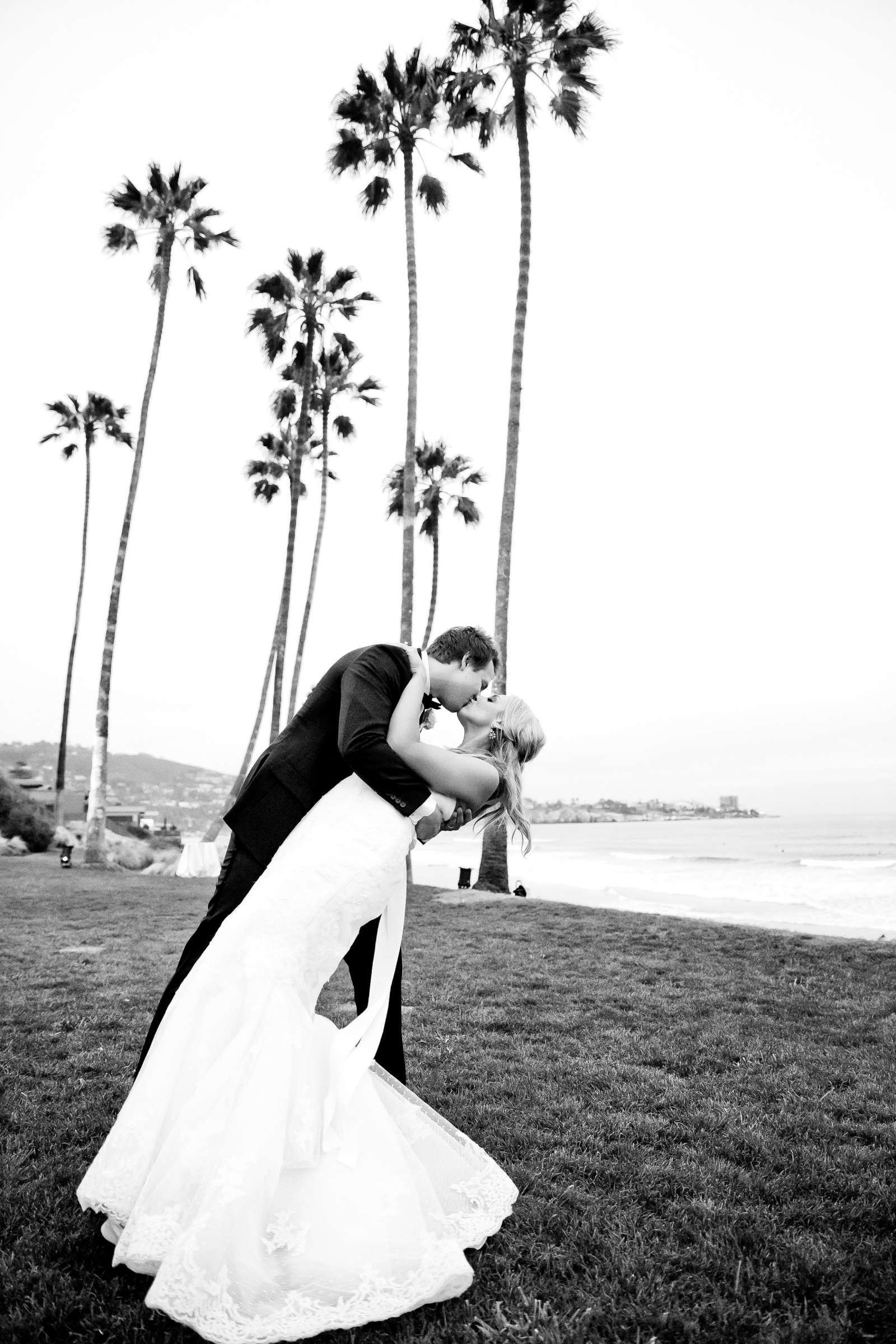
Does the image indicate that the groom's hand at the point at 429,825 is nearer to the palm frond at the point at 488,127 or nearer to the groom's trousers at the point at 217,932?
the groom's trousers at the point at 217,932

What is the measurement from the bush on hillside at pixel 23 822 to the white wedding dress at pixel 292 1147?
26.1 meters

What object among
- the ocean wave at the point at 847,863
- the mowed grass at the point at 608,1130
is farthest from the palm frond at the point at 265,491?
the ocean wave at the point at 847,863

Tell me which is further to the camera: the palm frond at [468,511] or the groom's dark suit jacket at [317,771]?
the palm frond at [468,511]

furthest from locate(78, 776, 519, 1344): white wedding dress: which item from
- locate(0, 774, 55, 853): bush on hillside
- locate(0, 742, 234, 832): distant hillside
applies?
locate(0, 742, 234, 832): distant hillside

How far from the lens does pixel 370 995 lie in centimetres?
329

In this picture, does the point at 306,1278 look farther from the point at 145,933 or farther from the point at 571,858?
the point at 571,858

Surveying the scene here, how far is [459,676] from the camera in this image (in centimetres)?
334

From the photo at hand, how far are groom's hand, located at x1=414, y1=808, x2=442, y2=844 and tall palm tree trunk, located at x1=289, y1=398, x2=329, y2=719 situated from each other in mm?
23242

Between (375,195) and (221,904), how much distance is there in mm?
19931

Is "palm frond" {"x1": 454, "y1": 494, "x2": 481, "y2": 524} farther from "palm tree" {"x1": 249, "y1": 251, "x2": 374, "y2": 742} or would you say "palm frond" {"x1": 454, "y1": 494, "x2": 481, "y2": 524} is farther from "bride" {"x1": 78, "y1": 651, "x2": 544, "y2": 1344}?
"bride" {"x1": 78, "y1": 651, "x2": 544, "y2": 1344}

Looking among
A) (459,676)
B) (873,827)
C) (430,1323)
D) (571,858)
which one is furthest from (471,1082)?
(873,827)

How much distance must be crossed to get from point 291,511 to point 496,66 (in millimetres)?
11436

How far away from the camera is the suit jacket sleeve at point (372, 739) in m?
2.94

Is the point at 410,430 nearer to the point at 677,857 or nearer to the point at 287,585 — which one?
the point at 287,585
